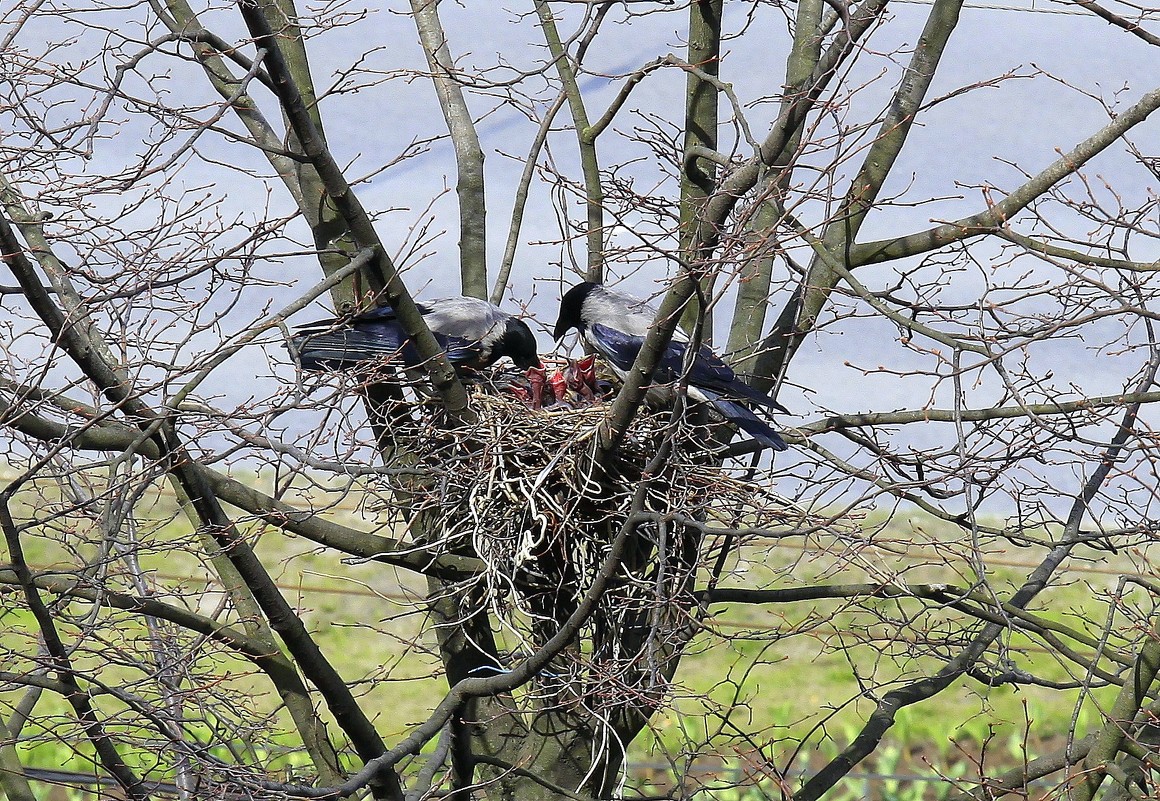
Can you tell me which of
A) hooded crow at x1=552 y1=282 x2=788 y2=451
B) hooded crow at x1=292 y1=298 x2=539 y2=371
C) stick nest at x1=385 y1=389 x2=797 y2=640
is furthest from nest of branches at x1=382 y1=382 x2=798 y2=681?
hooded crow at x1=292 y1=298 x2=539 y2=371

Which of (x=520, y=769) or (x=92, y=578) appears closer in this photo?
(x=92, y=578)

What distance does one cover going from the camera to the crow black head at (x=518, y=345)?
415 cm

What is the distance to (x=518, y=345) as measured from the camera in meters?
4.22

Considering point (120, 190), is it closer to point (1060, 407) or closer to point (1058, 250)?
point (1058, 250)

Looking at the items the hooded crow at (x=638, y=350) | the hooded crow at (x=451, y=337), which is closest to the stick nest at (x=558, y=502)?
the hooded crow at (x=638, y=350)

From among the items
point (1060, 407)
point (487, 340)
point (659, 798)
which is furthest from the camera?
point (487, 340)

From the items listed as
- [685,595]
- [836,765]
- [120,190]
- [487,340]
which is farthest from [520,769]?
[120,190]

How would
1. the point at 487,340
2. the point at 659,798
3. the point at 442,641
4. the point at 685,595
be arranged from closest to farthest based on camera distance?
the point at 685,595 < the point at 659,798 < the point at 442,641 < the point at 487,340

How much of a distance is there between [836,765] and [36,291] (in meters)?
2.46

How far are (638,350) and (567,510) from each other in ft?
2.57

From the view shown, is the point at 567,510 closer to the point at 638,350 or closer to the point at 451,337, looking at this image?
the point at 638,350

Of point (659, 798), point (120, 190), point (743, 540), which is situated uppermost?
point (120, 190)

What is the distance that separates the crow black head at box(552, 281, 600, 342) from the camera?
412cm

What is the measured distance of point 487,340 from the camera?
4.09 meters
